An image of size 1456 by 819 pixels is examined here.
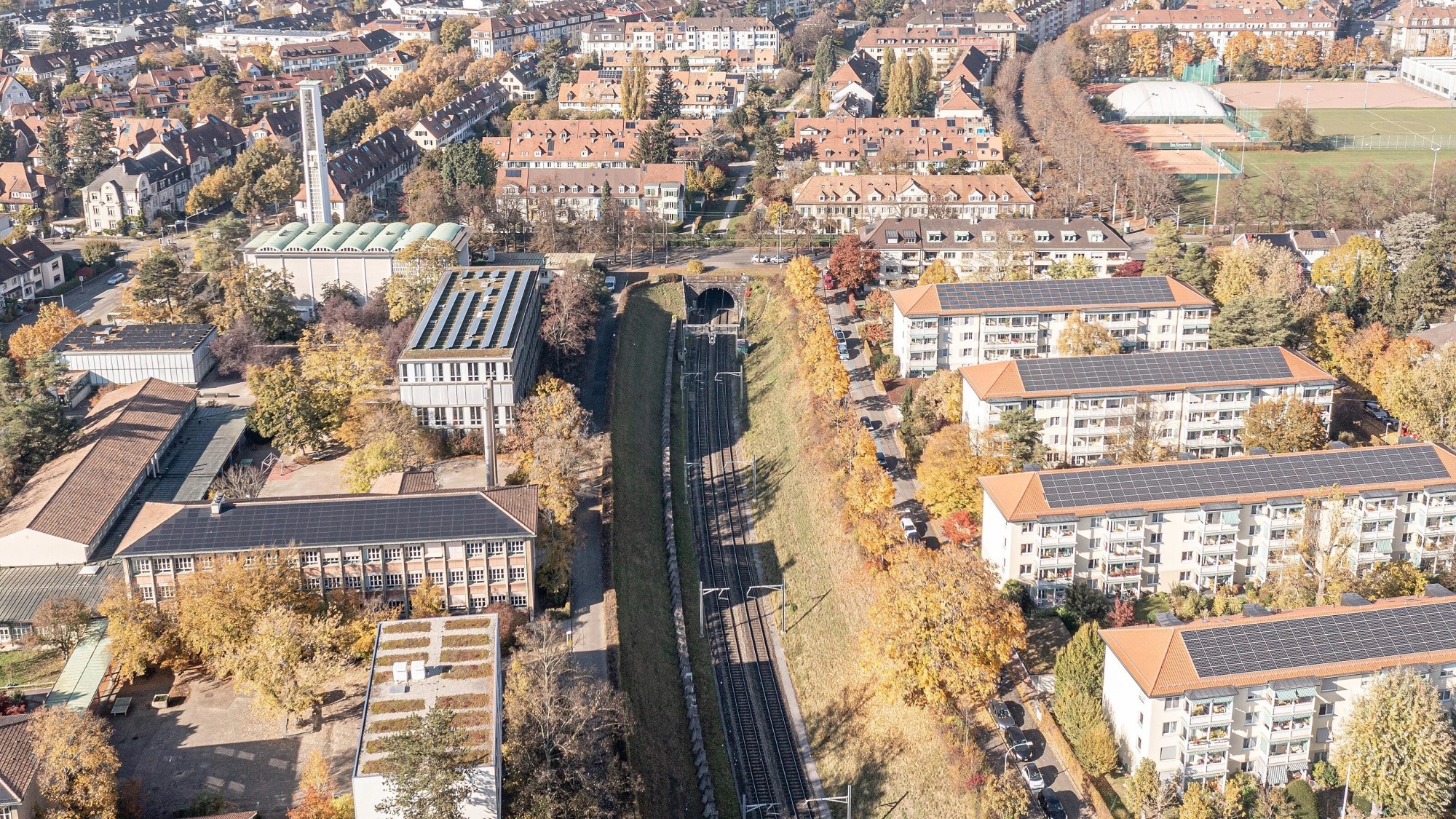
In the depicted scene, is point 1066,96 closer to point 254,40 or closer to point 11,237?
point 11,237

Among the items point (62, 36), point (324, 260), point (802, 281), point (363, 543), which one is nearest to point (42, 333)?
point (324, 260)

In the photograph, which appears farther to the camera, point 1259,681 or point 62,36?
point 62,36

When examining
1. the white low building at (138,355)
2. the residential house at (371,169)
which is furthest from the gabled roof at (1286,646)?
the residential house at (371,169)

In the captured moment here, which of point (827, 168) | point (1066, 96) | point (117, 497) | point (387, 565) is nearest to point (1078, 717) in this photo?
point (387, 565)

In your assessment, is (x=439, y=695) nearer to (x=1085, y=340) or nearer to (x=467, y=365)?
(x=467, y=365)

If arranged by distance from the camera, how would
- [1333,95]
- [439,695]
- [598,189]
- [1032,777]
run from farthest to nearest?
[1333,95], [598,189], [1032,777], [439,695]
